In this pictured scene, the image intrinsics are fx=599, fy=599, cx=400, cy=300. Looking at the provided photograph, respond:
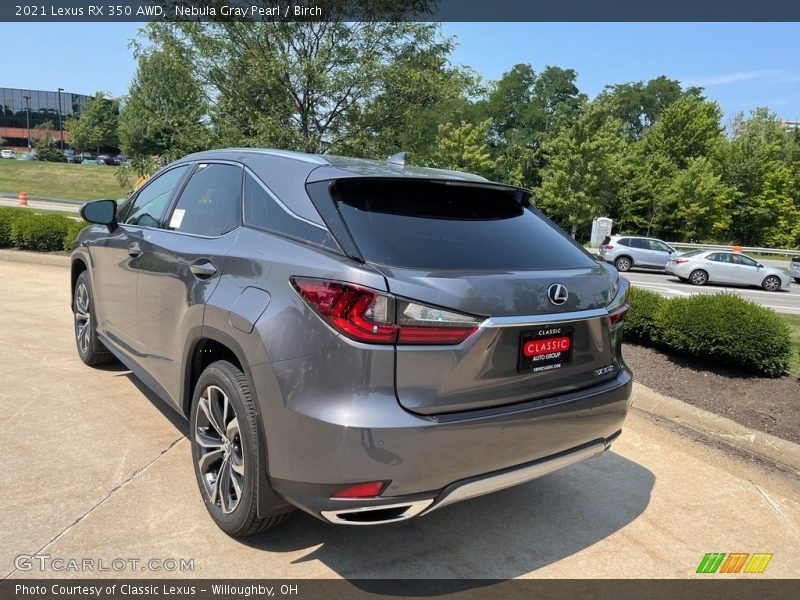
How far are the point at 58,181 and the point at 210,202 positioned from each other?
5841cm

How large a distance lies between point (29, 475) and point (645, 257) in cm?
2614

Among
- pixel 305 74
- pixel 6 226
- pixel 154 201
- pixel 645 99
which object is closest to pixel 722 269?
pixel 305 74

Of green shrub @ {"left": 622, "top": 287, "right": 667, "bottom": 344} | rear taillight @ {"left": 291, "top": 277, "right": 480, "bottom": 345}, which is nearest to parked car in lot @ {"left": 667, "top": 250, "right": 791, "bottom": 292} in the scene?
green shrub @ {"left": 622, "top": 287, "right": 667, "bottom": 344}

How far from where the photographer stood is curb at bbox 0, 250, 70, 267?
1063 cm

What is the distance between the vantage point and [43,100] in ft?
354

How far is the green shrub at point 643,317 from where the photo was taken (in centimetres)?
604

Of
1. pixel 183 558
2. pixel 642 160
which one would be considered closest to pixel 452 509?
pixel 183 558

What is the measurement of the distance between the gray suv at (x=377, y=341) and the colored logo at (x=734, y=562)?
714mm

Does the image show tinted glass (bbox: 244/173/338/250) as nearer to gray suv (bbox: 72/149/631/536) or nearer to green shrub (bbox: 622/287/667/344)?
gray suv (bbox: 72/149/631/536)

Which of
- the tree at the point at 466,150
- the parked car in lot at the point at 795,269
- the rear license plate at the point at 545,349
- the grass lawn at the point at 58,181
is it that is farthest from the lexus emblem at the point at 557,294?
the grass lawn at the point at 58,181

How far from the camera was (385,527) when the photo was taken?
301 centimetres

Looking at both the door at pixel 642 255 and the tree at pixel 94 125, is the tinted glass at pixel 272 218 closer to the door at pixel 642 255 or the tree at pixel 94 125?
the door at pixel 642 255

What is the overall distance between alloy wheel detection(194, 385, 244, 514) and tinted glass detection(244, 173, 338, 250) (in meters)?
0.78

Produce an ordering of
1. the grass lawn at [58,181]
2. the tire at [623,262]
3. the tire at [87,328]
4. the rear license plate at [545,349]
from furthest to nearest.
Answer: the grass lawn at [58,181] → the tire at [623,262] → the tire at [87,328] → the rear license plate at [545,349]
